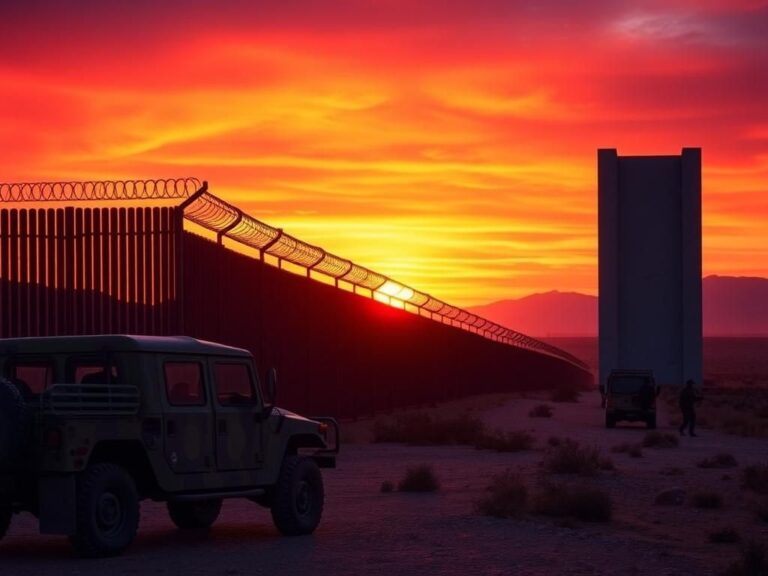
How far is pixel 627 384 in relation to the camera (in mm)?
51250

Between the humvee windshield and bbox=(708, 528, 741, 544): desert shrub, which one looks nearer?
bbox=(708, 528, 741, 544): desert shrub

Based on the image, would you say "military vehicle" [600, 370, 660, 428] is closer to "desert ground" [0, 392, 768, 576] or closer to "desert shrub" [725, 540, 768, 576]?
"desert ground" [0, 392, 768, 576]

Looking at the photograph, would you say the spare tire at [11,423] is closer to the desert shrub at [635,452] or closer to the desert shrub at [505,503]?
the desert shrub at [505,503]

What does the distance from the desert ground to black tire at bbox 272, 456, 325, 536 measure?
203 millimetres

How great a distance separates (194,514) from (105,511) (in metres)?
3.30

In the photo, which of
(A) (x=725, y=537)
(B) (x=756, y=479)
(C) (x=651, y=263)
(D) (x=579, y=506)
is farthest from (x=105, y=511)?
(C) (x=651, y=263)

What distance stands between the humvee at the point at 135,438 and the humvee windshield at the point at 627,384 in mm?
33822

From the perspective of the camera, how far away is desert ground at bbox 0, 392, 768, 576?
14.9 metres

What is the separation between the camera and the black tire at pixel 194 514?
1830cm

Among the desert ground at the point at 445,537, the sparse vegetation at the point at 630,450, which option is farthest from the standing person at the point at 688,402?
the desert ground at the point at 445,537

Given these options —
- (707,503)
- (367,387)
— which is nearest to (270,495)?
(707,503)

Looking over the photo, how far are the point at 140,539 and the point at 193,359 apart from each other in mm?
2377

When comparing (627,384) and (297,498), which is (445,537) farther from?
(627,384)

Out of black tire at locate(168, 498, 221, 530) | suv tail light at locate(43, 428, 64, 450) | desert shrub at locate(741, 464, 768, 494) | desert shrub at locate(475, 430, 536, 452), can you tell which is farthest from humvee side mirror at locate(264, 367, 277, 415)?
desert shrub at locate(475, 430, 536, 452)
